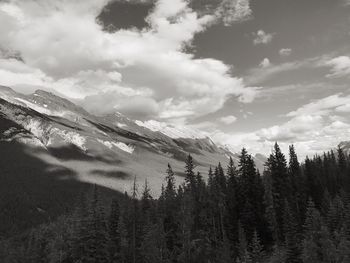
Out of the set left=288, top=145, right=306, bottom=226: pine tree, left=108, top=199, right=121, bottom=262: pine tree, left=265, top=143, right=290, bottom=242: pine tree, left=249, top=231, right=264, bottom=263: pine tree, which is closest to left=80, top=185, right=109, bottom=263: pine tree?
left=108, top=199, right=121, bottom=262: pine tree

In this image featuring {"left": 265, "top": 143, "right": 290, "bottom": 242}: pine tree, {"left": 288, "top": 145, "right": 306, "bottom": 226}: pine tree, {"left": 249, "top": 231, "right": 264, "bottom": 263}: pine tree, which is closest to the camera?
{"left": 249, "top": 231, "right": 264, "bottom": 263}: pine tree

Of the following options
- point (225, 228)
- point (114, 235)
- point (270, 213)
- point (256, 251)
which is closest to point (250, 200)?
point (270, 213)

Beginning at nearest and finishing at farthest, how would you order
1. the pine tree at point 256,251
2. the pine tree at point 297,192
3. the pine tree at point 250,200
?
the pine tree at point 256,251 < the pine tree at point 250,200 < the pine tree at point 297,192

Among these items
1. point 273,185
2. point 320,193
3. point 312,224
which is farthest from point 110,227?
point 320,193

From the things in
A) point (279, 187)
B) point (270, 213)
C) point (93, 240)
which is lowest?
point (93, 240)

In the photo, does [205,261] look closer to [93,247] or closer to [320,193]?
[93,247]

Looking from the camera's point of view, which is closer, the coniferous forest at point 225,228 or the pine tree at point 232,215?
the coniferous forest at point 225,228

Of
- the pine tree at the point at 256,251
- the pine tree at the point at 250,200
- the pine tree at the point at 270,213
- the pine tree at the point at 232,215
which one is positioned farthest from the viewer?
the pine tree at the point at 232,215

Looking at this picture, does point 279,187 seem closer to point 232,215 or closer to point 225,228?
point 232,215

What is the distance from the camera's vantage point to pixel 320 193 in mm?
93938

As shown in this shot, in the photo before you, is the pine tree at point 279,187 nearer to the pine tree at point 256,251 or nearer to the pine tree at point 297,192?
the pine tree at point 297,192

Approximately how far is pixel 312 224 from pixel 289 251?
12.7 m

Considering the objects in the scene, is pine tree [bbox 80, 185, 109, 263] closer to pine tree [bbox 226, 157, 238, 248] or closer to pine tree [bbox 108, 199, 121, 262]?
pine tree [bbox 108, 199, 121, 262]

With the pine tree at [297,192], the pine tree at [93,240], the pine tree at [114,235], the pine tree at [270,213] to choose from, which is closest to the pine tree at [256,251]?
the pine tree at [270,213]
